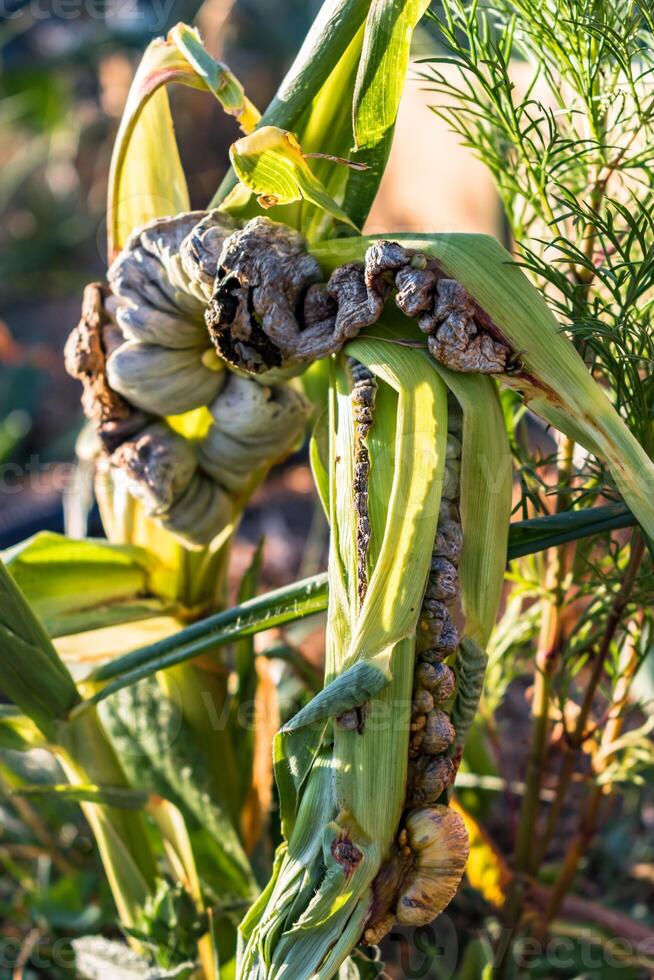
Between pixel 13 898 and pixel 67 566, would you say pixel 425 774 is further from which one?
pixel 13 898

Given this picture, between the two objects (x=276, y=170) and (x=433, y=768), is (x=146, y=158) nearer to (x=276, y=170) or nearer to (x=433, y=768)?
(x=276, y=170)

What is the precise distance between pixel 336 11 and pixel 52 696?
425 millimetres

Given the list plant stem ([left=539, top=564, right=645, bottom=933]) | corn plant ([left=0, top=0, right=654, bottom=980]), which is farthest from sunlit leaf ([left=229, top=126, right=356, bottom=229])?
plant stem ([left=539, top=564, right=645, bottom=933])

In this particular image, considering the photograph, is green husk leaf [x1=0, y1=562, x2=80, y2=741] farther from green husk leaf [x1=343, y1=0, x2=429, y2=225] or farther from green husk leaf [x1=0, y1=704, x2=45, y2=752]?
green husk leaf [x1=343, y1=0, x2=429, y2=225]

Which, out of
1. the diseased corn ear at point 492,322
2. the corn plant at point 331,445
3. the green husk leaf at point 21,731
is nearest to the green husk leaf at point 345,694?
the corn plant at point 331,445

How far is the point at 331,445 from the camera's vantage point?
548 mm

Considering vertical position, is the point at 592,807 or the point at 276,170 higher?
the point at 276,170

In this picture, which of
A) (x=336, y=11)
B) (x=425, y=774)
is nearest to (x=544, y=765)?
(x=425, y=774)

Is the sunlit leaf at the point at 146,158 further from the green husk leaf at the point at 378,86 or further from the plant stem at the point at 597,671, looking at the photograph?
the plant stem at the point at 597,671

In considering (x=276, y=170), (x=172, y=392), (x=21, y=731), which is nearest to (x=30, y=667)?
(x=21, y=731)

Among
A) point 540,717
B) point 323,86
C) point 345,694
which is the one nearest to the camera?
point 345,694

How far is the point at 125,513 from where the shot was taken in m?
0.77

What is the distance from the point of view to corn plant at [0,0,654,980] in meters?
0.48

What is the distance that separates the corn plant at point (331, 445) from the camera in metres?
0.48
